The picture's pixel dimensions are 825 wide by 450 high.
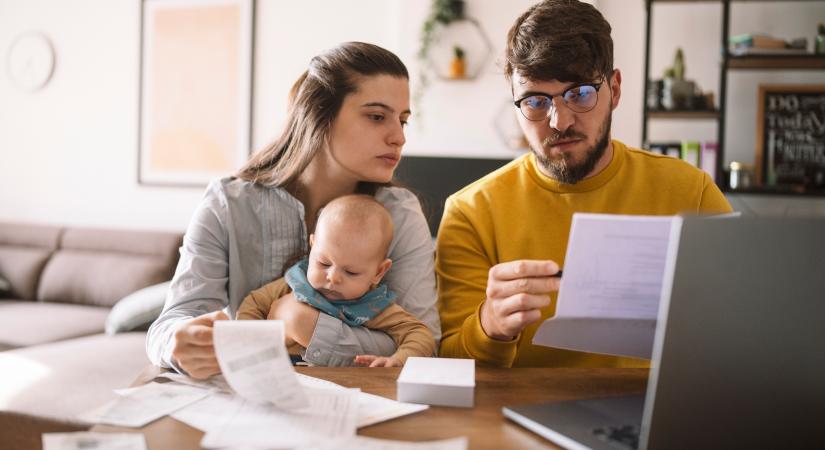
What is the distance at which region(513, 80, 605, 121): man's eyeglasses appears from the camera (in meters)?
1.40

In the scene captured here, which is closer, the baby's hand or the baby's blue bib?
the baby's hand

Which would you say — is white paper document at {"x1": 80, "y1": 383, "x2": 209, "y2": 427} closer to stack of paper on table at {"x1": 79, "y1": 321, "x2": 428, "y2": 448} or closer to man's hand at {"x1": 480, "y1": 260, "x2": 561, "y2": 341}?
stack of paper on table at {"x1": 79, "y1": 321, "x2": 428, "y2": 448}

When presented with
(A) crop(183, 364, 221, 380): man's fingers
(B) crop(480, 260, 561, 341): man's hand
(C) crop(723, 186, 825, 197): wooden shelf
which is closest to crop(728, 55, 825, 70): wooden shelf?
(C) crop(723, 186, 825, 197): wooden shelf

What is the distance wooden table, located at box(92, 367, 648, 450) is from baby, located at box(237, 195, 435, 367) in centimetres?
26

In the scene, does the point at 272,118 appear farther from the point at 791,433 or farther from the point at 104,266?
the point at 791,433

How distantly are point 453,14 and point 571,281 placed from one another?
9.30 feet

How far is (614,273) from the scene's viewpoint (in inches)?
29.6

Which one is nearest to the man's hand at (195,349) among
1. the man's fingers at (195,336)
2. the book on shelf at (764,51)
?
the man's fingers at (195,336)

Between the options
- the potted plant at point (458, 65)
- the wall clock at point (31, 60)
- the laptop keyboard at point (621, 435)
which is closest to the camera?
the laptop keyboard at point (621, 435)

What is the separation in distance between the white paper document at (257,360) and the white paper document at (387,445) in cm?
12

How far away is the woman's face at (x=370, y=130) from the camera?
4.79ft

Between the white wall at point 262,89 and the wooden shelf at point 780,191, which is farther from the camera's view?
the white wall at point 262,89

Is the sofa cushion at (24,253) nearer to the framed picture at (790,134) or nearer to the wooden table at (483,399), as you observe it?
the wooden table at (483,399)

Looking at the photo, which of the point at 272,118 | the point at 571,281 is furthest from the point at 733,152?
the point at 571,281
